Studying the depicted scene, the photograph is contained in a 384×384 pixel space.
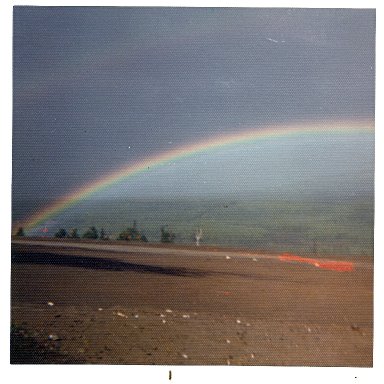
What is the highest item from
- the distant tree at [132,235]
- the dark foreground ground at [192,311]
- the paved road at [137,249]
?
the distant tree at [132,235]

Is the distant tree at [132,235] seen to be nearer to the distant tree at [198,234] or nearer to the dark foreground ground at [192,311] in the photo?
the dark foreground ground at [192,311]

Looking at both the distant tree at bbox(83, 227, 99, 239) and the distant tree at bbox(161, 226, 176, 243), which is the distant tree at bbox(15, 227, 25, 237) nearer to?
the distant tree at bbox(83, 227, 99, 239)

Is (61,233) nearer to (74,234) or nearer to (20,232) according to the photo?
(74,234)

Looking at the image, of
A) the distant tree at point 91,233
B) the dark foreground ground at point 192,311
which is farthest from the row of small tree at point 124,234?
the dark foreground ground at point 192,311

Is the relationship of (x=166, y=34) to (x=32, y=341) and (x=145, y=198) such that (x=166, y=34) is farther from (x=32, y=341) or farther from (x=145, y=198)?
(x=32, y=341)

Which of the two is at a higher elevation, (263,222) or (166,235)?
(263,222)

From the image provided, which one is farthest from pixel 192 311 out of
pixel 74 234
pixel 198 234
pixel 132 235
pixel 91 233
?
pixel 74 234

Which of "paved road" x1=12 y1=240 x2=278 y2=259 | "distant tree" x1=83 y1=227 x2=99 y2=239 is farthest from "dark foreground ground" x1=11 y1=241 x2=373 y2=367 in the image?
"distant tree" x1=83 y1=227 x2=99 y2=239
